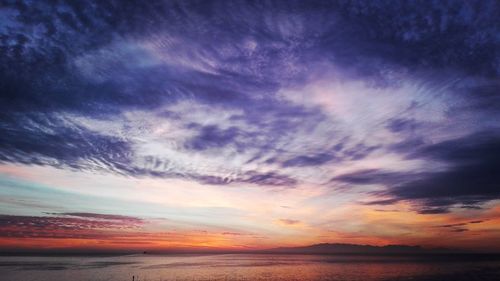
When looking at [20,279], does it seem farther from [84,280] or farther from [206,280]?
[206,280]

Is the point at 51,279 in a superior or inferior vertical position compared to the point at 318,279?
inferior

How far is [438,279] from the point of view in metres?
82.1

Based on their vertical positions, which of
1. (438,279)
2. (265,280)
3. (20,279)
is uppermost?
(438,279)

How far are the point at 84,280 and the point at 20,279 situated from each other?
1649 cm

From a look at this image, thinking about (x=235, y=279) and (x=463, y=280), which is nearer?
(x=463, y=280)

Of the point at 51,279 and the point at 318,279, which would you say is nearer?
the point at 51,279

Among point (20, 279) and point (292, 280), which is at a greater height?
point (292, 280)

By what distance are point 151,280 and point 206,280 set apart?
15.6 m

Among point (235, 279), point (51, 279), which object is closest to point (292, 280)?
point (235, 279)

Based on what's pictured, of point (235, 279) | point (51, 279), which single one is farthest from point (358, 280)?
point (51, 279)

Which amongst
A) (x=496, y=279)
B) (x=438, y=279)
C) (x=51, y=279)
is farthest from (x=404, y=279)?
(x=51, y=279)

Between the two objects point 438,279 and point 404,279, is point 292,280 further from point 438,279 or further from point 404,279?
point 438,279

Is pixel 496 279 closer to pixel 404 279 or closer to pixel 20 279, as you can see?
pixel 404 279

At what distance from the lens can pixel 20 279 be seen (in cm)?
7956
